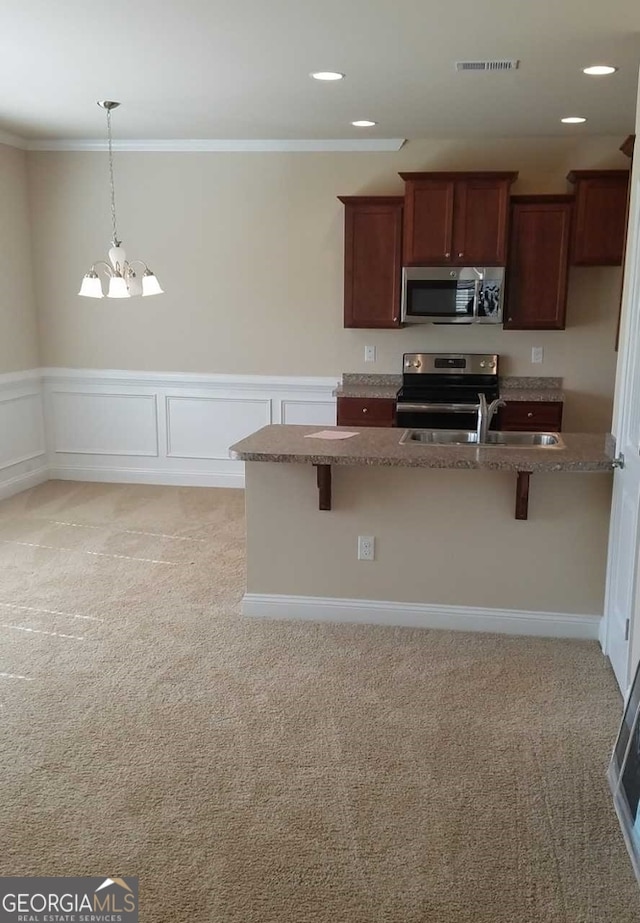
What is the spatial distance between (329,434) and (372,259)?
6.79 feet

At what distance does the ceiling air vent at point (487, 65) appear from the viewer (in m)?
3.45

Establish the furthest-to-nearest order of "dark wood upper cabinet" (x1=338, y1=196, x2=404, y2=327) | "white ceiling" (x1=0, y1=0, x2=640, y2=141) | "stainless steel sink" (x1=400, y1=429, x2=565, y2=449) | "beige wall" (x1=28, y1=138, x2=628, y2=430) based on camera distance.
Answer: "beige wall" (x1=28, y1=138, x2=628, y2=430)
"dark wood upper cabinet" (x1=338, y1=196, x2=404, y2=327)
"stainless steel sink" (x1=400, y1=429, x2=565, y2=449)
"white ceiling" (x1=0, y1=0, x2=640, y2=141)

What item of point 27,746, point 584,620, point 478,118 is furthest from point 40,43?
point 584,620

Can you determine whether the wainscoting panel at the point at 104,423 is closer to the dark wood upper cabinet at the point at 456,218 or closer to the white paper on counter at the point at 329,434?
the dark wood upper cabinet at the point at 456,218

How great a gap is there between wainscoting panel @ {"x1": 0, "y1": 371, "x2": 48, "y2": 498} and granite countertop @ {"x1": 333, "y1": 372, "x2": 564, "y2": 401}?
95.8 inches

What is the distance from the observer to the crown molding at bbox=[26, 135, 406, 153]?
537 cm

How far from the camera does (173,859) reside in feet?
6.77

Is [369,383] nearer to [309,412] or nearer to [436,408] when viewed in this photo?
[309,412]

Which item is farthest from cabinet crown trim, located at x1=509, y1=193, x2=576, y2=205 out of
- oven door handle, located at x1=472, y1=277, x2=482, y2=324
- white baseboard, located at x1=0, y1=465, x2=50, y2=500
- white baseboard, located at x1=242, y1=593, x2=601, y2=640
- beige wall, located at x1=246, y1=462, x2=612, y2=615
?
white baseboard, located at x1=0, y1=465, x2=50, y2=500

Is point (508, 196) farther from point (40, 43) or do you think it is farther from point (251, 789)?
point (251, 789)

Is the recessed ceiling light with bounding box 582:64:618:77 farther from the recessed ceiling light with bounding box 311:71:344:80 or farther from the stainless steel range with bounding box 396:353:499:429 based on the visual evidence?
the stainless steel range with bounding box 396:353:499:429

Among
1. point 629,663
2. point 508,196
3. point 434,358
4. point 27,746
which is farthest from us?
point 434,358

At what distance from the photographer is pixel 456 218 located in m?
5.05

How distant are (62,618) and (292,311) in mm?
2983
